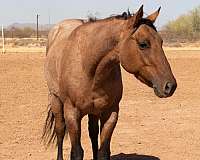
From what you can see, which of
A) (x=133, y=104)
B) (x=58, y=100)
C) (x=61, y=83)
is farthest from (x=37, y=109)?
(x=61, y=83)

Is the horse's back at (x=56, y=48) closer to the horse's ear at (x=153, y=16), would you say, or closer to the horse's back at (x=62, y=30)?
the horse's back at (x=62, y=30)

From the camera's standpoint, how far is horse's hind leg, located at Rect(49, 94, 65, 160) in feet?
19.9

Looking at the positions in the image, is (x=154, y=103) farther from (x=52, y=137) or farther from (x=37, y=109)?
(x=52, y=137)

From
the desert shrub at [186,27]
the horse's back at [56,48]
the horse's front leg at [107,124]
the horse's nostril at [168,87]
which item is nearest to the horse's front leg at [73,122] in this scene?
the horse's front leg at [107,124]

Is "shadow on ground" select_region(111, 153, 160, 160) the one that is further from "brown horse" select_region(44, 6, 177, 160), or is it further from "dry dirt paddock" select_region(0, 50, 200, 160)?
"brown horse" select_region(44, 6, 177, 160)

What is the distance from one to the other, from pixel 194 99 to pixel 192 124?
296 centimetres

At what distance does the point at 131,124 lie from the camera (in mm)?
8742

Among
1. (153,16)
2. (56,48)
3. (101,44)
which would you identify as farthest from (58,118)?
(153,16)

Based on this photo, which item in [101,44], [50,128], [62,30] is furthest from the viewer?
[50,128]

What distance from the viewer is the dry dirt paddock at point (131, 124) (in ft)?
22.9

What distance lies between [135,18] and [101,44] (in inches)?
26.6

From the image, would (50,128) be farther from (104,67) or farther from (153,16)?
(153,16)

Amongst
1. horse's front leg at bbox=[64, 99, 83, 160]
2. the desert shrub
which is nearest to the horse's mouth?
horse's front leg at bbox=[64, 99, 83, 160]

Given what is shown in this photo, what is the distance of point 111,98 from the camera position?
5051mm
